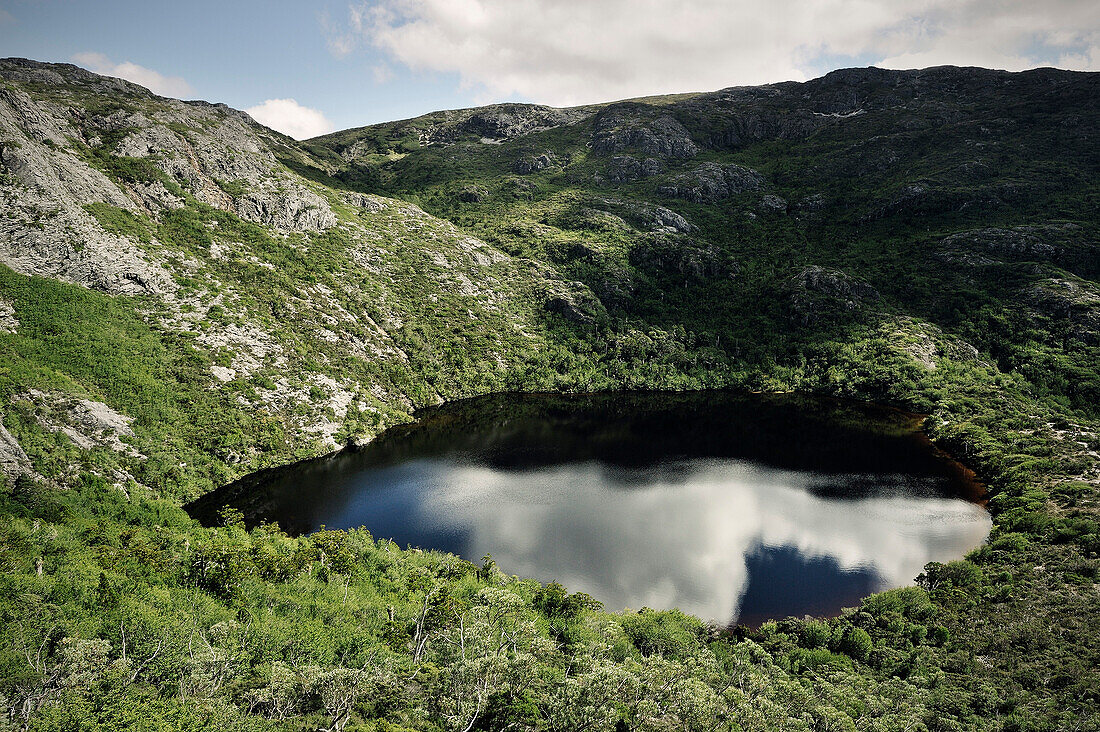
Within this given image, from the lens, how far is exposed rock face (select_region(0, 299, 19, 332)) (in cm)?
6450

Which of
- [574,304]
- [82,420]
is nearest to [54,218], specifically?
[82,420]

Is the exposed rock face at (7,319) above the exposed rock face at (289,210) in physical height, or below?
below

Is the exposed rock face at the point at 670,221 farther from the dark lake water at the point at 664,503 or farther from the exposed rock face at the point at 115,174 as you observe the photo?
the exposed rock face at the point at 115,174

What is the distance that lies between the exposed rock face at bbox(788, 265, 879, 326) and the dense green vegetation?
0.83m

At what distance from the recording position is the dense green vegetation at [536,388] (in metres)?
27.5

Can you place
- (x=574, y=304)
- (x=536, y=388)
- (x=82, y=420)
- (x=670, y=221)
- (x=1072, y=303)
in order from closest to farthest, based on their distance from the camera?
(x=82, y=420) < (x=1072, y=303) < (x=536, y=388) < (x=574, y=304) < (x=670, y=221)

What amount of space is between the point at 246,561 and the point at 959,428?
113362 mm

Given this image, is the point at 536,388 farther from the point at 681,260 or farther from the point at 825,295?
the point at 825,295

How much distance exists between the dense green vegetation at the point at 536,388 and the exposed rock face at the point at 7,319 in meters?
1.08

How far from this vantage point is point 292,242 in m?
124

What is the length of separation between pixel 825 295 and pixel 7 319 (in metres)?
176

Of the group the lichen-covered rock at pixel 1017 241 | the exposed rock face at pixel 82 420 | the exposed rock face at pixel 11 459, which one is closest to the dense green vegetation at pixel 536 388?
the lichen-covered rock at pixel 1017 241

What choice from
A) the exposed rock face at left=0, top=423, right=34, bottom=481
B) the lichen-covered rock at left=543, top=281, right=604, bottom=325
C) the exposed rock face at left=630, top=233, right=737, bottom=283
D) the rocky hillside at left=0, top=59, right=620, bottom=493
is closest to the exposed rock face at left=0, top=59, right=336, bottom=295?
Result: the rocky hillside at left=0, top=59, right=620, bottom=493

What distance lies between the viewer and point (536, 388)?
407 feet
